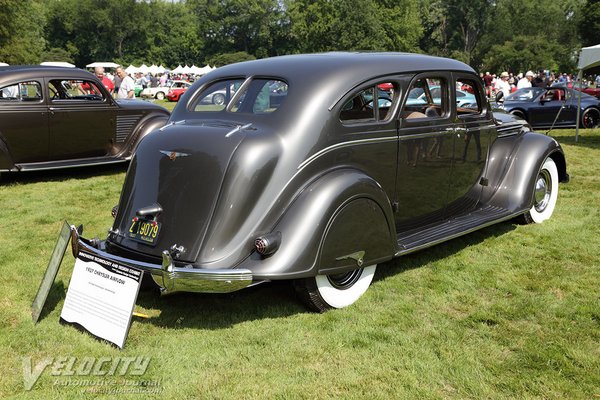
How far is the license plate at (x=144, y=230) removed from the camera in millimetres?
3777

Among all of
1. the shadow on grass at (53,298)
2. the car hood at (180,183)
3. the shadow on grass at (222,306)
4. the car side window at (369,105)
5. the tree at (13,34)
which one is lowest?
the shadow on grass at (53,298)

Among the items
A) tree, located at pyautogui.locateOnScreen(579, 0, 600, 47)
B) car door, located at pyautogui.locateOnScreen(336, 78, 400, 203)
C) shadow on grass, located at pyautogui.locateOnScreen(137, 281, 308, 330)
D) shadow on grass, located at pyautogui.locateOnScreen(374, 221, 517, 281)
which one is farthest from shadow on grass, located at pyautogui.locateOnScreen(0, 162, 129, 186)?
tree, located at pyautogui.locateOnScreen(579, 0, 600, 47)

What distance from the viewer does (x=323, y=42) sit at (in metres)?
65.2

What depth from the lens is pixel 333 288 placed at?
13.2 feet

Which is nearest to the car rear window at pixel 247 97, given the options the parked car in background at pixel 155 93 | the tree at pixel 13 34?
the parked car in background at pixel 155 93

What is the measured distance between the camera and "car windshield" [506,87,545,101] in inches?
609

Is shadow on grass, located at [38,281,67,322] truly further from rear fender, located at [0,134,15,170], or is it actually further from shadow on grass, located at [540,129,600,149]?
shadow on grass, located at [540,129,600,149]

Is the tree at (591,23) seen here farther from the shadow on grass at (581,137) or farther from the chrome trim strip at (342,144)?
the chrome trim strip at (342,144)

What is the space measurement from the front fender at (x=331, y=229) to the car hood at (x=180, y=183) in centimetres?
47

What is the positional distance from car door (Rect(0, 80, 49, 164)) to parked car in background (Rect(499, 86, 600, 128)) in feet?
37.7

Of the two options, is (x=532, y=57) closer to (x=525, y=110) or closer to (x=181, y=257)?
(x=525, y=110)

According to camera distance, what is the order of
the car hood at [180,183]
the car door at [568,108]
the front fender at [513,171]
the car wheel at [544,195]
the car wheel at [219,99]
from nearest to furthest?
the car hood at [180,183] → the car wheel at [219,99] → the front fender at [513,171] → the car wheel at [544,195] → the car door at [568,108]

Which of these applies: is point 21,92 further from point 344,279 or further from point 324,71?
point 344,279

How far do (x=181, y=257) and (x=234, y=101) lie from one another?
1.40m
